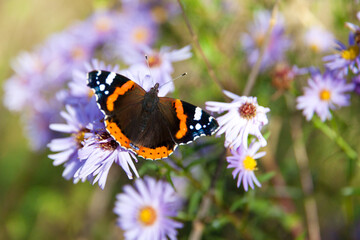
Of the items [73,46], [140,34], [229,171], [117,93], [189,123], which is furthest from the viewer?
[140,34]

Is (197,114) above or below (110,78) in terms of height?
below

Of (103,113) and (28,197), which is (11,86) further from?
(103,113)

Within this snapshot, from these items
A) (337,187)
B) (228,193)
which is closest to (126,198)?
(228,193)

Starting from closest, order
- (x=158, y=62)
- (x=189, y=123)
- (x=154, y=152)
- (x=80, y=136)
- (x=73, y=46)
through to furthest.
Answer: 1. (x=154, y=152)
2. (x=189, y=123)
3. (x=80, y=136)
4. (x=158, y=62)
5. (x=73, y=46)

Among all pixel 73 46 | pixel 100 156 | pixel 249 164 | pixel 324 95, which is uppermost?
pixel 73 46

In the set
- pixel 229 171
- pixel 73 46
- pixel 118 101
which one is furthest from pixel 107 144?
pixel 73 46

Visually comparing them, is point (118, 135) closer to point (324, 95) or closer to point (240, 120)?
point (240, 120)

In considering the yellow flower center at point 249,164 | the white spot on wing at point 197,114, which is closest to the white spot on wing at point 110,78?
the white spot on wing at point 197,114

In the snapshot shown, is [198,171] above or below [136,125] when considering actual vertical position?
above
